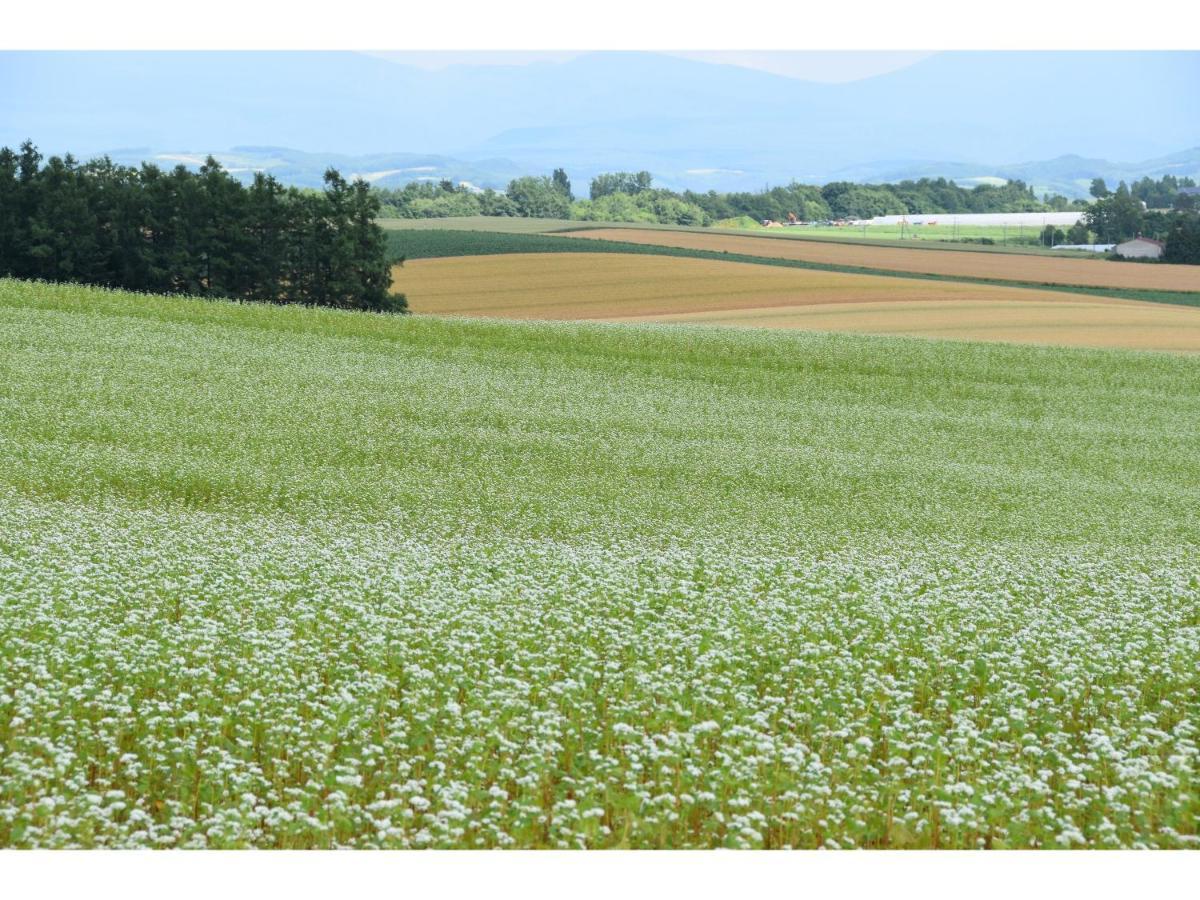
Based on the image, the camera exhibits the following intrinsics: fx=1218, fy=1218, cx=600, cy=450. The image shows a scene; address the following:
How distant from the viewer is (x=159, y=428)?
2098cm

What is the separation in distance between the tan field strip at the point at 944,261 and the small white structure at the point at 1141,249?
121 inches

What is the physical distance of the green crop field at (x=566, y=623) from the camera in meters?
7.12

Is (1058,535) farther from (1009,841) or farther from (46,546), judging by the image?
(46,546)

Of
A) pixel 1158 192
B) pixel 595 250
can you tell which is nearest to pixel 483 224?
pixel 595 250

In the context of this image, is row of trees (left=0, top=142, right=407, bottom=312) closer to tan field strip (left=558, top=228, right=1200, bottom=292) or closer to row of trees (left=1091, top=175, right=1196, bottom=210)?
tan field strip (left=558, top=228, right=1200, bottom=292)

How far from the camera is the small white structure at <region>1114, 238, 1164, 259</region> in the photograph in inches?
2726

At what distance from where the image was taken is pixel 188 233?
42625mm

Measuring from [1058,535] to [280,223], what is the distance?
107ft

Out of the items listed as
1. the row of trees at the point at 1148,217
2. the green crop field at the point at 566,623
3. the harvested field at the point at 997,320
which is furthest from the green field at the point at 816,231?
the green crop field at the point at 566,623

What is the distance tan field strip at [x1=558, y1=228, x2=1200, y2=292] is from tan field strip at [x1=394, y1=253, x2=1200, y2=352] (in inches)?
242

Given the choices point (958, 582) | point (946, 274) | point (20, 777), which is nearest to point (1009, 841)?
point (20, 777)

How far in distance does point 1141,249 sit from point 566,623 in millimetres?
68745

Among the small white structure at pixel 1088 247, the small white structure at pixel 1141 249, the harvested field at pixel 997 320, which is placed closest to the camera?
the harvested field at pixel 997 320

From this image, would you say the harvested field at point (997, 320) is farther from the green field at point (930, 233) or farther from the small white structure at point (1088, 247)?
the green field at point (930, 233)
